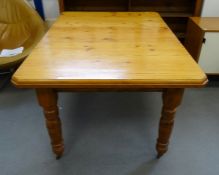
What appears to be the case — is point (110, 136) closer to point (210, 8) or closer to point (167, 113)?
point (167, 113)

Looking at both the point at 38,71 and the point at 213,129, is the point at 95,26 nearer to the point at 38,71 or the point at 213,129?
the point at 38,71

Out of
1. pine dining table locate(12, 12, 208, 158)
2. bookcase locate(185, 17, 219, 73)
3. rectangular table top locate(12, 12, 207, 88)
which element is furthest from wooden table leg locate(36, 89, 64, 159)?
bookcase locate(185, 17, 219, 73)

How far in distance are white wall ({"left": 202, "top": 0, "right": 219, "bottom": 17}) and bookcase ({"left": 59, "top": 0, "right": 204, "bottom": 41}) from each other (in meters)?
0.15

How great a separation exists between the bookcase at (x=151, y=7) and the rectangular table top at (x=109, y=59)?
747mm

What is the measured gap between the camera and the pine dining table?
97 centimetres

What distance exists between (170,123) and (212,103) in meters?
0.92

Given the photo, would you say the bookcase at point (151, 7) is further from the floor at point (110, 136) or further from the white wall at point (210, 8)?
the floor at point (110, 136)

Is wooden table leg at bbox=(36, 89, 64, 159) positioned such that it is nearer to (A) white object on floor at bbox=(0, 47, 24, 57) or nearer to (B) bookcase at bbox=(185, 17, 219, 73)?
(A) white object on floor at bbox=(0, 47, 24, 57)

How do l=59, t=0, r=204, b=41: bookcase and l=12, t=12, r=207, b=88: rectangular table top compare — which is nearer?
l=12, t=12, r=207, b=88: rectangular table top

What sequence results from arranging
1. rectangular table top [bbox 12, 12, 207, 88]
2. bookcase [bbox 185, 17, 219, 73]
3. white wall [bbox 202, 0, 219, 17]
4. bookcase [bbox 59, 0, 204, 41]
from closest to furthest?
rectangular table top [bbox 12, 12, 207, 88] → bookcase [bbox 185, 17, 219, 73] → white wall [bbox 202, 0, 219, 17] → bookcase [bbox 59, 0, 204, 41]

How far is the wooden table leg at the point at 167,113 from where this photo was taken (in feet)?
3.48

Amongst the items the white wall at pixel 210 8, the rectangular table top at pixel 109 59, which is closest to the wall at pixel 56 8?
the white wall at pixel 210 8

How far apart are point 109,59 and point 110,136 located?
63 cm

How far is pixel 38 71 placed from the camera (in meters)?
1.03
